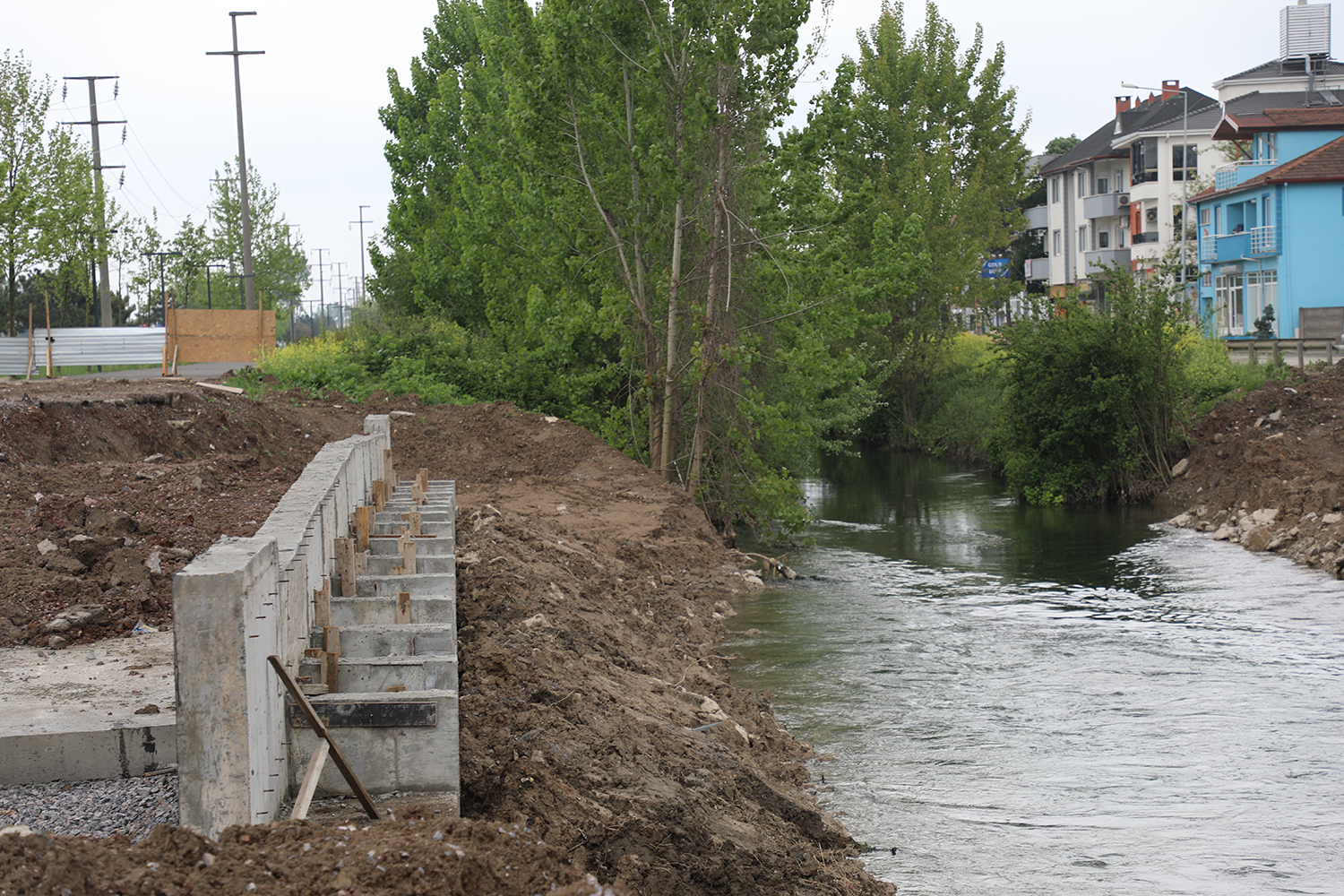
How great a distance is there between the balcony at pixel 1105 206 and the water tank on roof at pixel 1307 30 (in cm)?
1138

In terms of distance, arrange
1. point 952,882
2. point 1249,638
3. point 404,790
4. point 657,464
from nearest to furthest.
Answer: point 404,790 < point 952,882 < point 1249,638 < point 657,464

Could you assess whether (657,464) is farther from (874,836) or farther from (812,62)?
(874,836)

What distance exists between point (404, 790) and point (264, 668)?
94 centimetres

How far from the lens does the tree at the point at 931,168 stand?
44188mm

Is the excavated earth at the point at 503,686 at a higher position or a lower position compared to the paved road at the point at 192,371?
lower

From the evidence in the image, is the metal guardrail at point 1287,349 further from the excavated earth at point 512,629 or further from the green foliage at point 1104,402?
the excavated earth at point 512,629

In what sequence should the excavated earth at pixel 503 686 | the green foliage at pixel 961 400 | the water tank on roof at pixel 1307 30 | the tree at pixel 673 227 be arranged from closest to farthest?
the excavated earth at pixel 503 686 → the tree at pixel 673 227 → the green foliage at pixel 961 400 → the water tank on roof at pixel 1307 30

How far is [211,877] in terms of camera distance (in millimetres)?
4070

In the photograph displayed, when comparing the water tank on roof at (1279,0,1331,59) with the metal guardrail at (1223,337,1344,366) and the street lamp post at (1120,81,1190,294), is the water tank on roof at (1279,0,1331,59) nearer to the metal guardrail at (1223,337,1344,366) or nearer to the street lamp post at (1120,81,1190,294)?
the street lamp post at (1120,81,1190,294)

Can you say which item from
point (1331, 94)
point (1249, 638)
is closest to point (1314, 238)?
point (1331, 94)

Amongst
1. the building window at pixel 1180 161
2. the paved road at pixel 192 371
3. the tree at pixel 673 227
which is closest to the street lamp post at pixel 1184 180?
the building window at pixel 1180 161

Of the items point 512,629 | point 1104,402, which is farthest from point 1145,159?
point 512,629

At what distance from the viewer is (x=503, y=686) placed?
7812 mm

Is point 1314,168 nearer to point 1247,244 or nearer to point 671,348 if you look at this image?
point 1247,244
